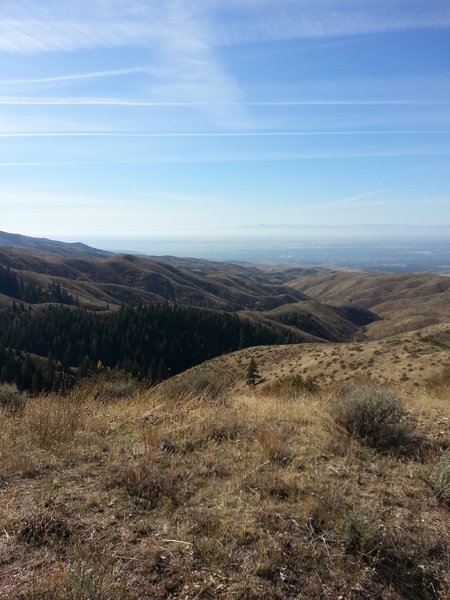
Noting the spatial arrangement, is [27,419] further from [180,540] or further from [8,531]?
[180,540]

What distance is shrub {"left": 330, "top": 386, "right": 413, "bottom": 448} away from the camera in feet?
19.0

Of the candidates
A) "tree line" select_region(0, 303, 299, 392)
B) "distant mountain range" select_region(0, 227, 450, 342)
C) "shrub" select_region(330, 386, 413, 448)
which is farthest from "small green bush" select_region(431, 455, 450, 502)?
"distant mountain range" select_region(0, 227, 450, 342)

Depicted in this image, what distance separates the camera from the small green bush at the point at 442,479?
13.9ft

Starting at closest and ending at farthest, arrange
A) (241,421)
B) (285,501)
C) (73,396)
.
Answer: (285,501) < (241,421) < (73,396)

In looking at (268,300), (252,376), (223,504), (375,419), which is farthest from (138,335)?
(268,300)

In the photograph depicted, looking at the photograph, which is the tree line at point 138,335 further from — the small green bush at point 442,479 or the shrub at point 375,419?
the small green bush at point 442,479

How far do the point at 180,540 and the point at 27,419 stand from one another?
3.86 m

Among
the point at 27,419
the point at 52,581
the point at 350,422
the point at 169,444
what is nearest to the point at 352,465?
the point at 350,422

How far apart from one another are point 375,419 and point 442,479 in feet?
5.28

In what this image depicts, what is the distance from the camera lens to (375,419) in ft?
19.4

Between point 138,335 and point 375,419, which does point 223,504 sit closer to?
point 375,419

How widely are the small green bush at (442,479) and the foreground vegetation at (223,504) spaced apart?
0.02 meters

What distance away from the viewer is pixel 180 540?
3420 millimetres

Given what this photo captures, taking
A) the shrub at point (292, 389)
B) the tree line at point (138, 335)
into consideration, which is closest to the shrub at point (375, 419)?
the shrub at point (292, 389)
